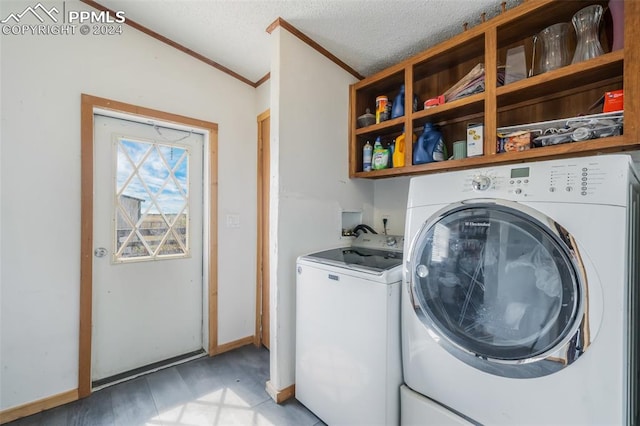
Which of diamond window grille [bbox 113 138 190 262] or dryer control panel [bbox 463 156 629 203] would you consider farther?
diamond window grille [bbox 113 138 190 262]

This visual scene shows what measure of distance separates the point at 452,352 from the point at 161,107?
231cm

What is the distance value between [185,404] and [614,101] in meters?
2.65

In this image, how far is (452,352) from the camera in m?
1.03

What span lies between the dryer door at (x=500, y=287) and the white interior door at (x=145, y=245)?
183cm

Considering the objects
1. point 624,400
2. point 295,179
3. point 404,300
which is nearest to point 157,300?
point 295,179

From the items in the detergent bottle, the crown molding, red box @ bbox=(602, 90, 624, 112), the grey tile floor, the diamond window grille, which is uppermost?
the crown molding

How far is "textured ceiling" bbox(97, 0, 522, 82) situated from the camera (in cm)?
146

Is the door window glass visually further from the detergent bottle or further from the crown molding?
the crown molding

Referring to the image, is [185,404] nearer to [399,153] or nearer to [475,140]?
[399,153]

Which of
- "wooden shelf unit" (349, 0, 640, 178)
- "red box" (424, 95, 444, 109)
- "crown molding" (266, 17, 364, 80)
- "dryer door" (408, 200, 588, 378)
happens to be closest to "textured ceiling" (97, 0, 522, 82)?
"crown molding" (266, 17, 364, 80)

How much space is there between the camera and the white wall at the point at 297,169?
1.62 metres

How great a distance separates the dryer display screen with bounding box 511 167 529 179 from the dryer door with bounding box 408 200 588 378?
101 millimetres

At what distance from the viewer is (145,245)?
1.97 m

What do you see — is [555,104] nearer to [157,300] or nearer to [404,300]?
[404,300]
